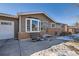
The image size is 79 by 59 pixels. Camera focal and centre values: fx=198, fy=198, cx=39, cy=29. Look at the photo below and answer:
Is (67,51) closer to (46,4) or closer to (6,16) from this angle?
(46,4)

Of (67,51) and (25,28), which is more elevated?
(25,28)

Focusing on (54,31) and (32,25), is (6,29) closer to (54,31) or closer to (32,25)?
(32,25)

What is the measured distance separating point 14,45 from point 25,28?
20.3 inches

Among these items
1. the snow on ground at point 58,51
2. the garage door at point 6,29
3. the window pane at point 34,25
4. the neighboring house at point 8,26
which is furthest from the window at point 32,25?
the snow on ground at point 58,51

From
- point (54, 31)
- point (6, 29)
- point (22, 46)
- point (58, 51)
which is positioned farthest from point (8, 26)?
point (58, 51)

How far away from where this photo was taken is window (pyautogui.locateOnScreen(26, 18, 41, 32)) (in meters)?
5.08

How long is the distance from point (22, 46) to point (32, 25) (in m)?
0.61

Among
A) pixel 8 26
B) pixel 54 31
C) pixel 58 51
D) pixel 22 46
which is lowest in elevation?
pixel 58 51

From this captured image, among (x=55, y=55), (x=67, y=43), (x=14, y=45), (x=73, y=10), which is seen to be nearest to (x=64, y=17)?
(x=73, y=10)

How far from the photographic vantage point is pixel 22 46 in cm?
505

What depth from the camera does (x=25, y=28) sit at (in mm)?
5082

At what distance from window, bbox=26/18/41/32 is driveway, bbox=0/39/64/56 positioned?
1.06 feet

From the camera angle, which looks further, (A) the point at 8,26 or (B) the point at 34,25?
(B) the point at 34,25

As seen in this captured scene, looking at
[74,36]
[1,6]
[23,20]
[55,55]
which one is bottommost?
[55,55]
